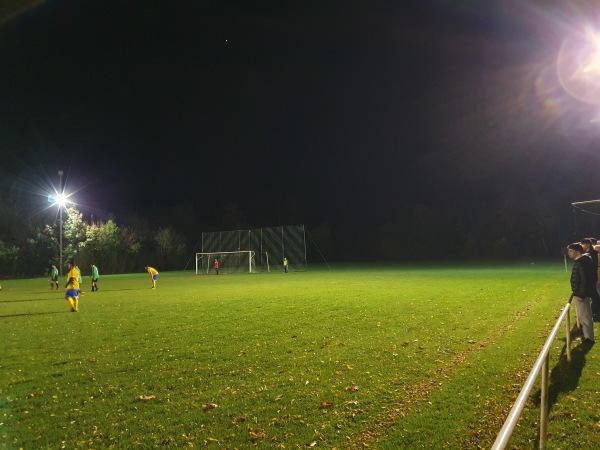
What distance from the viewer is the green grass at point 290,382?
16.8ft

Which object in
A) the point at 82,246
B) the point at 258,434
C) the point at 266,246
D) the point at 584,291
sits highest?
the point at 82,246

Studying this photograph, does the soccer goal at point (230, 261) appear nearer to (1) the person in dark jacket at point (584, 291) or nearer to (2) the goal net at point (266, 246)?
(2) the goal net at point (266, 246)

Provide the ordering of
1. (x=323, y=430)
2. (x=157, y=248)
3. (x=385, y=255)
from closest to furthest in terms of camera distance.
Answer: (x=323, y=430)
(x=157, y=248)
(x=385, y=255)

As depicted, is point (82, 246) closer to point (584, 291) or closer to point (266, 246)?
point (266, 246)

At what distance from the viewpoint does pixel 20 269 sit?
5719 cm

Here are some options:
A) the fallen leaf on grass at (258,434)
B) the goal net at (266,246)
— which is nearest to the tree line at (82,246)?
the goal net at (266,246)

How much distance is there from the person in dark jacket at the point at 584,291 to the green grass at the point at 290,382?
670mm

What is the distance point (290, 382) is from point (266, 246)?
44.5 metres

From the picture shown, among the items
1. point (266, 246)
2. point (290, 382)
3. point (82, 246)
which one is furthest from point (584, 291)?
point (82, 246)

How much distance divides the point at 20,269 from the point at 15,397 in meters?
59.1

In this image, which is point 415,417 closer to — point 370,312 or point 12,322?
point 370,312

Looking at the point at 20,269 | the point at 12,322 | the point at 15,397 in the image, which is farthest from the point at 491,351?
the point at 20,269

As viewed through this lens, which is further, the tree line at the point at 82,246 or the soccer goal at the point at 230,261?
the tree line at the point at 82,246

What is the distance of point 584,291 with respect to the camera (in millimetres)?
8883
